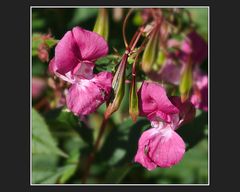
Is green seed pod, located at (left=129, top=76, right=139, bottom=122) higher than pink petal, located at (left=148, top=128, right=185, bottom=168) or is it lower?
higher

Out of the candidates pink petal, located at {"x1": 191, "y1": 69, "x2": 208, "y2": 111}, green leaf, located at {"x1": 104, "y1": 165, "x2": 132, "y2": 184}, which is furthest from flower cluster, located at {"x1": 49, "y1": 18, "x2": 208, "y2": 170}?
green leaf, located at {"x1": 104, "y1": 165, "x2": 132, "y2": 184}

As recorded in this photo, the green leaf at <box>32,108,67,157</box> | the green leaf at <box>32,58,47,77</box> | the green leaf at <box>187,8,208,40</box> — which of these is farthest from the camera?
the green leaf at <box>187,8,208,40</box>

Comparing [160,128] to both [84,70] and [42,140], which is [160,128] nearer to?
[84,70]

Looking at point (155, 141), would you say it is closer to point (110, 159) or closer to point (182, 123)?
point (182, 123)

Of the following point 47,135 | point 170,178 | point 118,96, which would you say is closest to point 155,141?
point 118,96

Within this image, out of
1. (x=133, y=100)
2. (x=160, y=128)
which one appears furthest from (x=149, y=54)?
(x=160, y=128)

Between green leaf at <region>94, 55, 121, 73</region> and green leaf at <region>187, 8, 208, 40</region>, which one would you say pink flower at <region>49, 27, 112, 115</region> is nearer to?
green leaf at <region>94, 55, 121, 73</region>

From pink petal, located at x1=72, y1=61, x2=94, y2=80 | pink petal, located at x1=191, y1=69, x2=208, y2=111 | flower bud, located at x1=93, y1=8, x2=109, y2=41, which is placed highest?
flower bud, located at x1=93, y1=8, x2=109, y2=41
